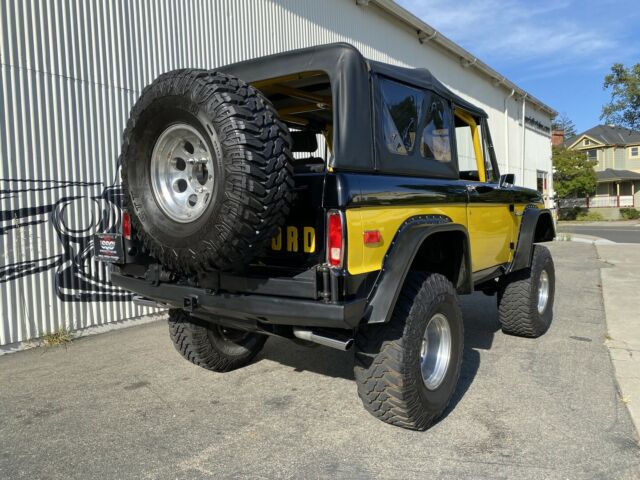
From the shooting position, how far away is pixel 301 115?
429cm

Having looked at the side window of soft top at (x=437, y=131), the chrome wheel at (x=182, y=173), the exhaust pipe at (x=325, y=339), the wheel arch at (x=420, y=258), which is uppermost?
the side window of soft top at (x=437, y=131)

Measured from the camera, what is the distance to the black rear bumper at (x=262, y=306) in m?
2.50

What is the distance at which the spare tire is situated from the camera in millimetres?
2428

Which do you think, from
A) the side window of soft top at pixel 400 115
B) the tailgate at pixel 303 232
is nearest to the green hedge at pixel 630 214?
the side window of soft top at pixel 400 115

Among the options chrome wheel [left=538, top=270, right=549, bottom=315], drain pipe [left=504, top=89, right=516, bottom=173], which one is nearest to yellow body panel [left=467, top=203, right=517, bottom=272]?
chrome wheel [left=538, top=270, right=549, bottom=315]

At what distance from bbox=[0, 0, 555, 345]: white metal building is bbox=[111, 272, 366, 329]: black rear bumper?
2.64 meters

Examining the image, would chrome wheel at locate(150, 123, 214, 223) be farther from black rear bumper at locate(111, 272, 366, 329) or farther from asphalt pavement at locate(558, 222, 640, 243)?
asphalt pavement at locate(558, 222, 640, 243)

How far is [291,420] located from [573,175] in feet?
145

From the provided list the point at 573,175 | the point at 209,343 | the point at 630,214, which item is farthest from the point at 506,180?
the point at 573,175

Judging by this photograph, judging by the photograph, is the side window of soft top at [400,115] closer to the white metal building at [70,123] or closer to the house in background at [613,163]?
the white metal building at [70,123]

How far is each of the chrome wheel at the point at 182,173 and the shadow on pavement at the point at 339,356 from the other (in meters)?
2.00

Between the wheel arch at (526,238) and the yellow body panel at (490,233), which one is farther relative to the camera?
the wheel arch at (526,238)

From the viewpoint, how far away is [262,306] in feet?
8.75

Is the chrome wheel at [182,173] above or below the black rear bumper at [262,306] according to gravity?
above
